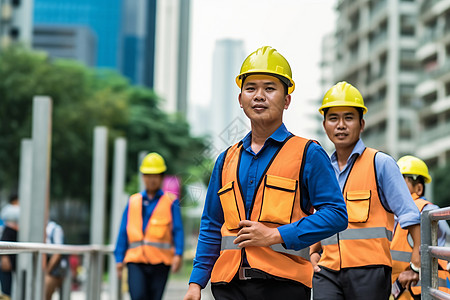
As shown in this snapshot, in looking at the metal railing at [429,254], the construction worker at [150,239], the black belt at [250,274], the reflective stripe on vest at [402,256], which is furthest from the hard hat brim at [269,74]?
the construction worker at [150,239]

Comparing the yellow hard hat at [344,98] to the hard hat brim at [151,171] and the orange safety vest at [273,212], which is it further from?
the hard hat brim at [151,171]

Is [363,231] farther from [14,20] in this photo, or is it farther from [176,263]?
[14,20]

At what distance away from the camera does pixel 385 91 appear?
75375 millimetres

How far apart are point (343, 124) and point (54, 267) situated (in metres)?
5.24

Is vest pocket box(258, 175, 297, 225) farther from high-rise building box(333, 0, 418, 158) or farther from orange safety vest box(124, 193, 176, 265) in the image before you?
high-rise building box(333, 0, 418, 158)

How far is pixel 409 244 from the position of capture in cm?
686

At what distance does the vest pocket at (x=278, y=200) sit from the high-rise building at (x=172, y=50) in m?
142

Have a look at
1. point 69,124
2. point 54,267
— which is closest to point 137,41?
point 69,124

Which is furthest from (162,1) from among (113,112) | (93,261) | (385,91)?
(93,261)

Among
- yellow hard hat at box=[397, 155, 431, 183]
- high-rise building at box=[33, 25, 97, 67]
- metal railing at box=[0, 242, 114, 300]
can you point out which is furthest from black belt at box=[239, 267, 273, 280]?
high-rise building at box=[33, 25, 97, 67]

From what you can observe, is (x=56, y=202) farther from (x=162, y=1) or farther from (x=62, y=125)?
(x=162, y=1)

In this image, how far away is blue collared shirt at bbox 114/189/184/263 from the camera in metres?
9.67

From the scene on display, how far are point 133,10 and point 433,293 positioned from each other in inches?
5978

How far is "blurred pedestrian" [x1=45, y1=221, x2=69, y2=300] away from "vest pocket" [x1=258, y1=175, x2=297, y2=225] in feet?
20.6
